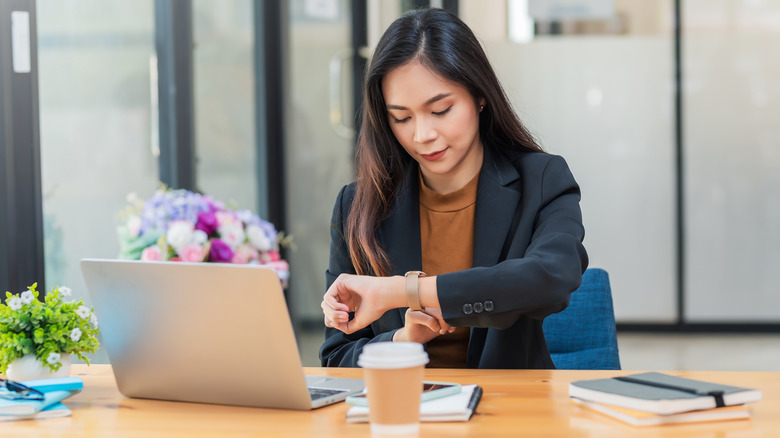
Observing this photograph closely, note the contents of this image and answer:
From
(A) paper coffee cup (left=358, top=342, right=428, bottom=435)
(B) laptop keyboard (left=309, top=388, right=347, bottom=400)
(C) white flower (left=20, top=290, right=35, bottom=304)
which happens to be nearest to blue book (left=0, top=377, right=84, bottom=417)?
(C) white flower (left=20, top=290, right=35, bottom=304)

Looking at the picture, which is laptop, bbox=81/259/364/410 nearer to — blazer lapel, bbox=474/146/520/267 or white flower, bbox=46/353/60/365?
white flower, bbox=46/353/60/365

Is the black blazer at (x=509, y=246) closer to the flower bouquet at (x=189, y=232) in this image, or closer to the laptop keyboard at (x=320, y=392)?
the laptop keyboard at (x=320, y=392)

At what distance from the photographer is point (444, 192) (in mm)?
1673

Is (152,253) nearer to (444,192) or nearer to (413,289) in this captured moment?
(444,192)

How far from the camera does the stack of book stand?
924 mm

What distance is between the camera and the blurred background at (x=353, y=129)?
237cm

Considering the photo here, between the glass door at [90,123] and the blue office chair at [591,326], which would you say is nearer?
the blue office chair at [591,326]

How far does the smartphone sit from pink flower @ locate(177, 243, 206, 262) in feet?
4.30

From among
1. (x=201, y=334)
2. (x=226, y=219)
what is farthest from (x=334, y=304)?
(x=226, y=219)

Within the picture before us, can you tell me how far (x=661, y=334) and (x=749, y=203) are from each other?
88cm

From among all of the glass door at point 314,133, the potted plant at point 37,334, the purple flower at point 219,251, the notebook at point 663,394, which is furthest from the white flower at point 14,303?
the glass door at point 314,133

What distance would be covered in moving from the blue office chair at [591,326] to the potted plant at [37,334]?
0.87 metres

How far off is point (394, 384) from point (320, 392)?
30 centimetres

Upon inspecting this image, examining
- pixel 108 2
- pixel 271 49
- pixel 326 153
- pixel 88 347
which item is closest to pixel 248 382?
pixel 88 347
